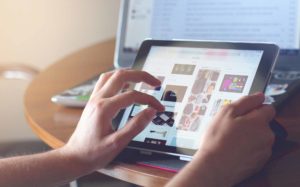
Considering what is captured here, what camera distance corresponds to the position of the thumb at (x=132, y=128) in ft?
2.52

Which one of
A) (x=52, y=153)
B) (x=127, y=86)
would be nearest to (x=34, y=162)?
(x=52, y=153)

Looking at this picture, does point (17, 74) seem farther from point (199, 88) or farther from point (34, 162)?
point (199, 88)

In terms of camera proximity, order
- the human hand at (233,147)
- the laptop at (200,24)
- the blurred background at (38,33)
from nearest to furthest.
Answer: the human hand at (233,147) → the laptop at (200,24) → the blurred background at (38,33)

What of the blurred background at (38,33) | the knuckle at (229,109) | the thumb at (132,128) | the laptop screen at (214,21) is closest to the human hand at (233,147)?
the knuckle at (229,109)

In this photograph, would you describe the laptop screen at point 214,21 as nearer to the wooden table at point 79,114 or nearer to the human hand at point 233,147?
the wooden table at point 79,114

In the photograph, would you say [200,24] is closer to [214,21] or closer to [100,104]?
[214,21]

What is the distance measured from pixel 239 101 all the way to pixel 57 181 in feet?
1.09

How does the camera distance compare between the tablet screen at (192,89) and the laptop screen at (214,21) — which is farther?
the laptop screen at (214,21)

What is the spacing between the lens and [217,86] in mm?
796

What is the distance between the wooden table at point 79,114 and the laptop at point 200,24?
52 mm

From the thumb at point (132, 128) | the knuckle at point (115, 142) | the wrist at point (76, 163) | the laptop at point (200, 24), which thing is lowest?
the wrist at point (76, 163)

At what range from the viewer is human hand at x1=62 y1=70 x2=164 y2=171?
771mm

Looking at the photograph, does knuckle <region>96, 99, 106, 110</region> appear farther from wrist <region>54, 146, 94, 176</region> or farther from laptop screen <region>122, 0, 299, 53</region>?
laptop screen <region>122, 0, 299, 53</region>

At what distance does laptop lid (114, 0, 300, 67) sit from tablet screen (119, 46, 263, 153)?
29 cm
